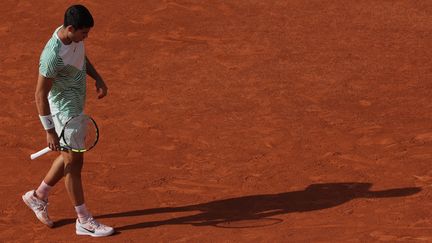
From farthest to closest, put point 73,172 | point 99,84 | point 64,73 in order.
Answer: point 99,84
point 73,172
point 64,73

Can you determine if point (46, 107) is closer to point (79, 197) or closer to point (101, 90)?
point (101, 90)

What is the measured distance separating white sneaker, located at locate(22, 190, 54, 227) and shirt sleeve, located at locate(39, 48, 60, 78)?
1456 millimetres

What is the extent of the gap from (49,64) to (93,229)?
5.47 feet

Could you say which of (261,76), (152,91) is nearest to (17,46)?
(152,91)

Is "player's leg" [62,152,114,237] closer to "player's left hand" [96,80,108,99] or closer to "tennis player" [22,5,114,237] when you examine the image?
"tennis player" [22,5,114,237]

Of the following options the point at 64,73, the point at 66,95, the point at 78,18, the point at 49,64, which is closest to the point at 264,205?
the point at 66,95

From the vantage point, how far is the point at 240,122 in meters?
12.0

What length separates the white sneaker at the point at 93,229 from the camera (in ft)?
31.1

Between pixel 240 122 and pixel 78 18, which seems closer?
pixel 78 18

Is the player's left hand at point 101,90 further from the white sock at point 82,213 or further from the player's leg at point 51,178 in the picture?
the white sock at point 82,213

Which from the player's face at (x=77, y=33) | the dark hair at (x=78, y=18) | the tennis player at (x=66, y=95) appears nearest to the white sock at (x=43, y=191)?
the tennis player at (x=66, y=95)

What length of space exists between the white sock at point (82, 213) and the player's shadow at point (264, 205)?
0.35 metres

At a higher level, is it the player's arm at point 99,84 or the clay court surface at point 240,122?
the player's arm at point 99,84

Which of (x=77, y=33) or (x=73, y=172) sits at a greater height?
(x=77, y=33)
